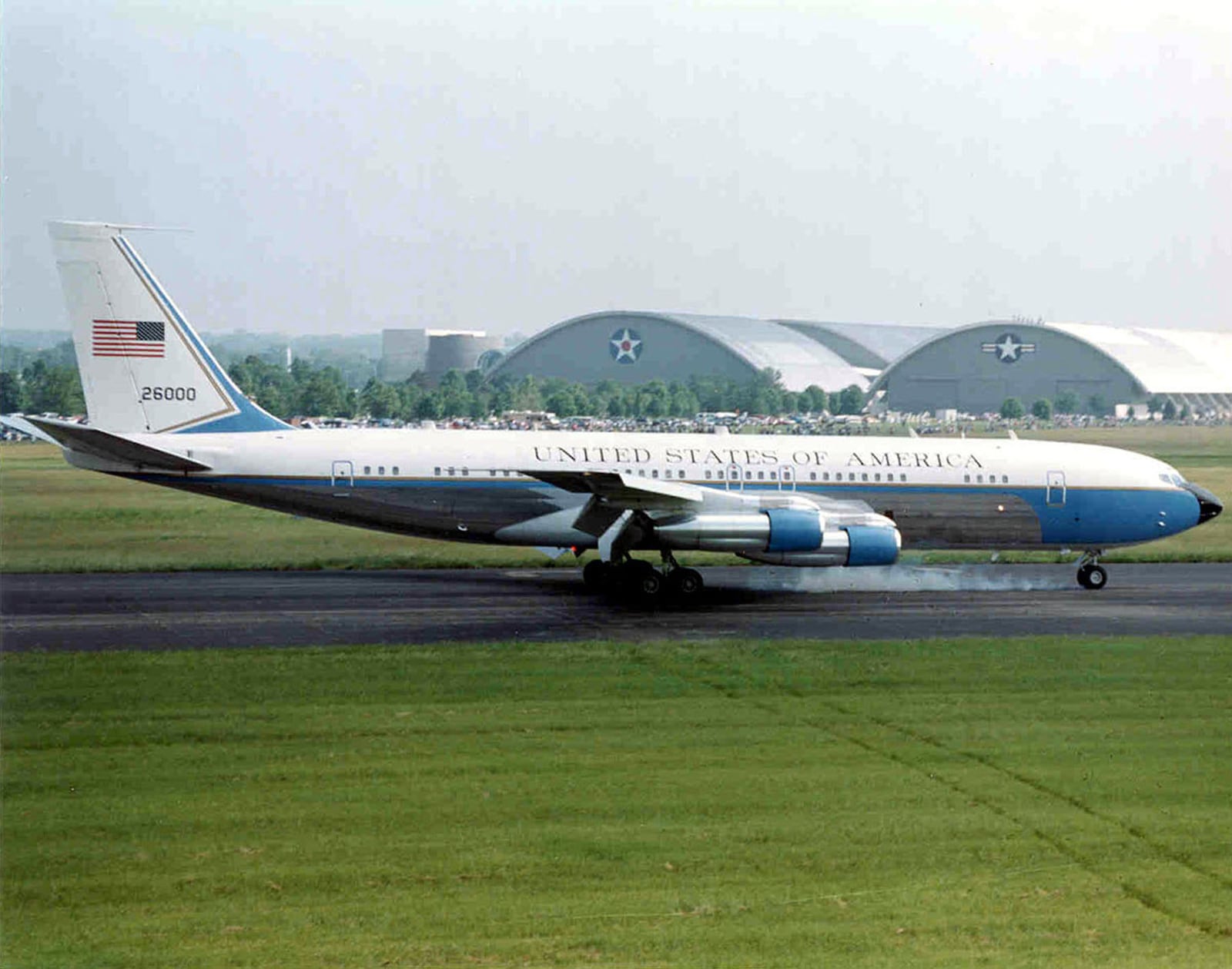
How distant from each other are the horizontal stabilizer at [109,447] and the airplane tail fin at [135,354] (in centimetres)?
97

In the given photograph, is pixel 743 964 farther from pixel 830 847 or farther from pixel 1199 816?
pixel 1199 816

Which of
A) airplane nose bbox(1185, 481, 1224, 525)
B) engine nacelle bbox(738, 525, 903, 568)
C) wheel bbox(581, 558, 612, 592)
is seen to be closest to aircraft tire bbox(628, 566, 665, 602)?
wheel bbox(581, 558, 612, 592)

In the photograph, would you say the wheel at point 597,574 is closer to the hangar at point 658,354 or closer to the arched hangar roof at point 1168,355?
the hangar at point 658,354

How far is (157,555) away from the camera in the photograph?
3119cm

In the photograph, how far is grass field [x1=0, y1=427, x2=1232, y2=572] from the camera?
3042cm

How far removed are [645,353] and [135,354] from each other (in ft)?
77.7

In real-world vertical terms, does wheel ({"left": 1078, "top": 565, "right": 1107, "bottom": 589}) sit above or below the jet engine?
below

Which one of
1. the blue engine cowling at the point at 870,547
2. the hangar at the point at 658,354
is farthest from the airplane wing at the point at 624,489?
the hangar at the point at 658,354

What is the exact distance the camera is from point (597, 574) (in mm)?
28594

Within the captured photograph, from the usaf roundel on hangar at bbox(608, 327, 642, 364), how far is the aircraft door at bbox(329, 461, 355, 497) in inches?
846

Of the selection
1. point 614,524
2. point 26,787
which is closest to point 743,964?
point 26,787

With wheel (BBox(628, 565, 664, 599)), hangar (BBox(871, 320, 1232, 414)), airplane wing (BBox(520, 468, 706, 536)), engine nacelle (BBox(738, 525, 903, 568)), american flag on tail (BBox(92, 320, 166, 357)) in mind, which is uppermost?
hangar (BBox(871, 320, 1232, 414))

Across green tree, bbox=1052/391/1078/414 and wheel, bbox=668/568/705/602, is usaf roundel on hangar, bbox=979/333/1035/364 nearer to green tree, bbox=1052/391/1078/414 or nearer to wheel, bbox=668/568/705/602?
green tree, bbox=1052/391/1078/414

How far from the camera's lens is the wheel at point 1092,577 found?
96.5 feet
